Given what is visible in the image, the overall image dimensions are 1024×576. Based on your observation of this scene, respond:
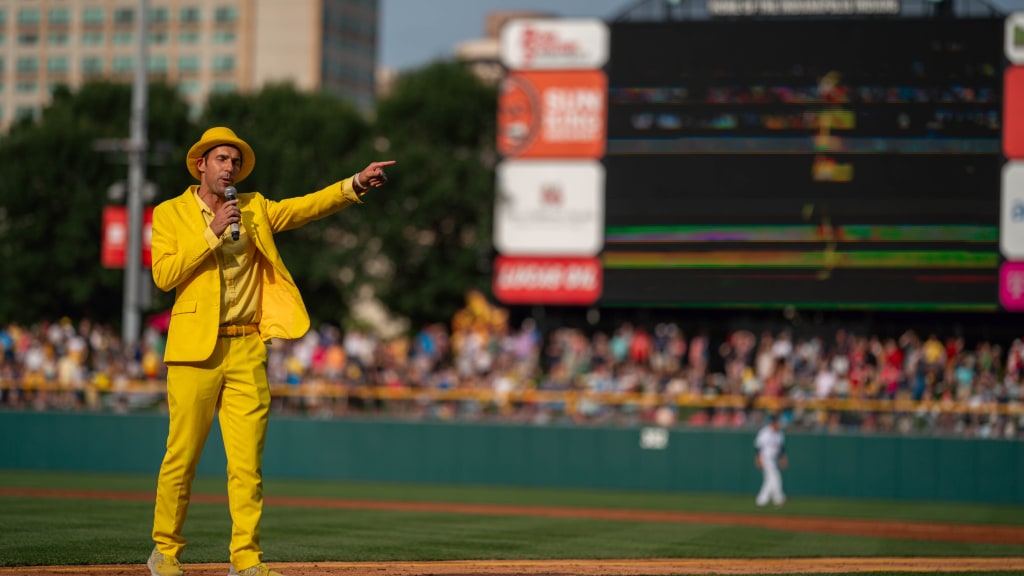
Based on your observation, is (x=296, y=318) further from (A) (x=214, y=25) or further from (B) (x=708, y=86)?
(A) (x=214, y=25)

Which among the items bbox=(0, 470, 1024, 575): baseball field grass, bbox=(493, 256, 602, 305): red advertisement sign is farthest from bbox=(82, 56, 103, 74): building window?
bbox=(0, 470, 1024, 575): baseball field grass

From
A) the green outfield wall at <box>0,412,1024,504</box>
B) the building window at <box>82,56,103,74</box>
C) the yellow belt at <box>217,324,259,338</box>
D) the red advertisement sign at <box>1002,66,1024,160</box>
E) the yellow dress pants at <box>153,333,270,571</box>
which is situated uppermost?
the building window at <box>82,56,103,74</box>

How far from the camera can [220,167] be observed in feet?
25.6

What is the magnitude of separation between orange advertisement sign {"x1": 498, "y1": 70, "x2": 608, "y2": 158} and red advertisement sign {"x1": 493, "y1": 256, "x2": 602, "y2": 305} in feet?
6.79

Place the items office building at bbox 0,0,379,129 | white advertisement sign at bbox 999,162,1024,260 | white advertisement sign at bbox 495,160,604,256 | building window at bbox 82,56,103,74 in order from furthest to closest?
building window at bbox 82,56,103,74, office building at bbox 0,0,379,129, white advertisement sign at bbox 495,160,604,256, white advertisement sign at bbox 999,162,1024,260

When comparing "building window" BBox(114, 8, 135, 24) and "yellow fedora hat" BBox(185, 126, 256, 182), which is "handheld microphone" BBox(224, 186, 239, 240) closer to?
"yellow fedora hat" BBox(185, 126, 256, 182)

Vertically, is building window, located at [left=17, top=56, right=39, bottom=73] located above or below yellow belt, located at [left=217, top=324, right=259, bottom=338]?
above

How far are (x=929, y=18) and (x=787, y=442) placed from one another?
8.00 m

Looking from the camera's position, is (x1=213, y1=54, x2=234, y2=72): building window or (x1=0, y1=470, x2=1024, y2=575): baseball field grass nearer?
(x1=0, y1=470, x2=1024, y2=575): baseball field grass

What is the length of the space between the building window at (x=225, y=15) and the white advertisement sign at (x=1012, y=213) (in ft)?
252

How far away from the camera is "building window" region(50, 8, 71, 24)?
98000mm

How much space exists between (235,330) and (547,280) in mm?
20600

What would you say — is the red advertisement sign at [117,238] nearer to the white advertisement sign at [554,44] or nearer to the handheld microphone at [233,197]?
the white advertisement sign at [554,44]

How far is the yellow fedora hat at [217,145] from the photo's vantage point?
7793 millimetres
